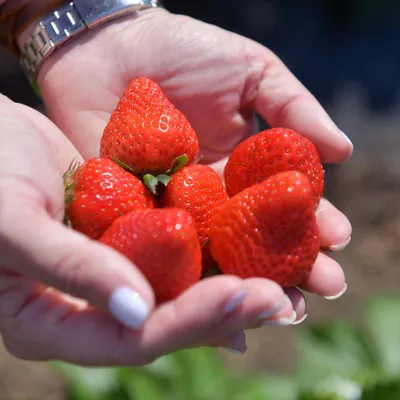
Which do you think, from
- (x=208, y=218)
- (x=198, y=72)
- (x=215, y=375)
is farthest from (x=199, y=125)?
(x=215, y=375)

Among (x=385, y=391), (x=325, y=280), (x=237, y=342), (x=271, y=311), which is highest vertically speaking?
(x=271, y=311)

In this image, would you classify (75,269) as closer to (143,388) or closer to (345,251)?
(143,388)

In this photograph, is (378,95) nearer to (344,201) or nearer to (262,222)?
(344,201)

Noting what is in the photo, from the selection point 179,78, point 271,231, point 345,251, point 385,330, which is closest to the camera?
point 271,231

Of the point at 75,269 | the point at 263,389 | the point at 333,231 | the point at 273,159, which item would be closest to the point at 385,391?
the point at 263,389

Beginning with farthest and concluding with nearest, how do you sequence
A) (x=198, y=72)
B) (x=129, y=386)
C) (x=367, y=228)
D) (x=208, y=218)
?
(x=367, y=228) → (x=129, y=386) → (x=198, y=72) → (x=208, y=218)

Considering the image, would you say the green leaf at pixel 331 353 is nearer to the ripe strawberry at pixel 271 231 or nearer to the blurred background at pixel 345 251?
the blurred background at pixel 345 251
